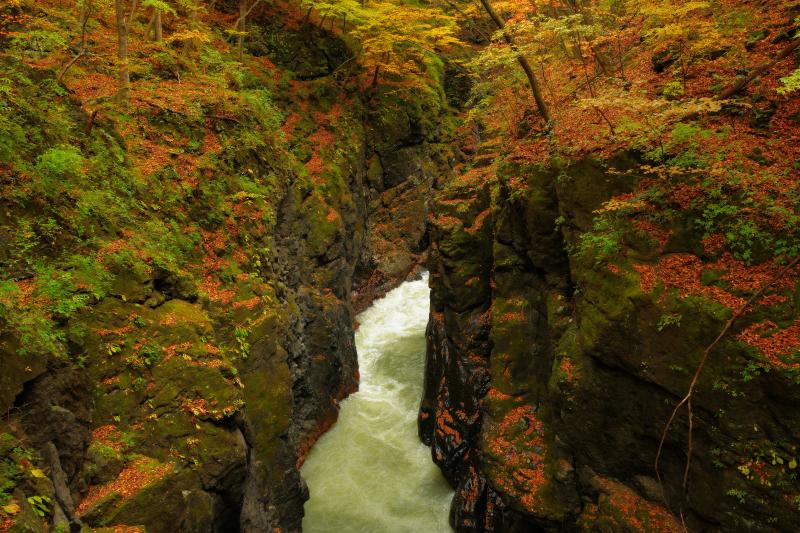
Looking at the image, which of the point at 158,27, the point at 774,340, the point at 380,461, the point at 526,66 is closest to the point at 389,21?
the point at 158,27

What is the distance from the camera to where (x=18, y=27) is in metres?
11.1

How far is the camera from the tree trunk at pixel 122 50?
33.7 ft

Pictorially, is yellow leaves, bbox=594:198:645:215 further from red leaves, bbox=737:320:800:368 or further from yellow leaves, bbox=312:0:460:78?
yellow leaves, bbox=312:0:460:78

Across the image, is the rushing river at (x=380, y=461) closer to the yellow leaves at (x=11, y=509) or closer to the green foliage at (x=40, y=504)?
the green foliage at (x=40, y=504)

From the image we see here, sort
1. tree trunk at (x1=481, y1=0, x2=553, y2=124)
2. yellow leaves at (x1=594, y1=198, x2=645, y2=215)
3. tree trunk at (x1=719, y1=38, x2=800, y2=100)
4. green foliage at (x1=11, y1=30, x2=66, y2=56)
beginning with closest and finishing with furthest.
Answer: tree trunk at (x1=719, y1=38, x2=800, y2=100), yellow leaves at (x1=594, y1=198, x2=645, y2=215), green foliage at (x1=11, y1=30, x2=66, y2=56), tree trunk at (x1=481, y1=0, x2=553, y2=124)

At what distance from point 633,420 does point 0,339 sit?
10022 mm

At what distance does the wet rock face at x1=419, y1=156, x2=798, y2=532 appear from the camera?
271 inches

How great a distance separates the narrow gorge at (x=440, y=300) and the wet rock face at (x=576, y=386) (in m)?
0.05

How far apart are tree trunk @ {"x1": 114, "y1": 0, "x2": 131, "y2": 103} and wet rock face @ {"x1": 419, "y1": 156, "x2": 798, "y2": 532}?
9.64 metres

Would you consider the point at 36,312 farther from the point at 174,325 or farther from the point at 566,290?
the point at 566,290

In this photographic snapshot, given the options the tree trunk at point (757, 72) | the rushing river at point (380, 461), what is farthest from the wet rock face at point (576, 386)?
the tree trunk at point (757, 72)

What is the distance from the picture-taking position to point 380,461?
14.9 metres

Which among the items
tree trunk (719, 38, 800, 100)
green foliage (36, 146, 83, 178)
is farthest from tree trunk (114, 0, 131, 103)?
tree trunk (719, 38, 800, 100)

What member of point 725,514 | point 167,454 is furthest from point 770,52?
point 167,454
